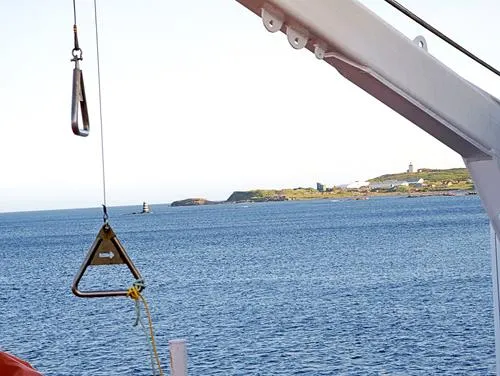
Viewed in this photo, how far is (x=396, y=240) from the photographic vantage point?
2721 inches

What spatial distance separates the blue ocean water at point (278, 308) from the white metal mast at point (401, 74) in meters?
20.2

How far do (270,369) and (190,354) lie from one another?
4.72 meters

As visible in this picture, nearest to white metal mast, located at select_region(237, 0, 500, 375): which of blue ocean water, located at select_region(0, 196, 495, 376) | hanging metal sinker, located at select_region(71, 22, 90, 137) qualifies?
hanging metal sinker, located at select_region(71, 22, 90, 137)

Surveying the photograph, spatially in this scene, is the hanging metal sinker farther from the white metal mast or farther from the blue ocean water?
the blue ocean water

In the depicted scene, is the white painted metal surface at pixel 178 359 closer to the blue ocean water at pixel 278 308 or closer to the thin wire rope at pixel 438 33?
the thin wire rope at pixel 438 33

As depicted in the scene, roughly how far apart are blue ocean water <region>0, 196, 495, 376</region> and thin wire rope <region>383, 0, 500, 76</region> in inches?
793

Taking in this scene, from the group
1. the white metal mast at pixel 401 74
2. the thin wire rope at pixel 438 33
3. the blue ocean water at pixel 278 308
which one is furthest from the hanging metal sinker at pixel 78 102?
the blue ocean water at pixel 278 308

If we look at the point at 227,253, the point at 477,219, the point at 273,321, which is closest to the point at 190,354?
the point at 273,321

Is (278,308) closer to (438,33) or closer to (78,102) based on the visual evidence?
(438,33)

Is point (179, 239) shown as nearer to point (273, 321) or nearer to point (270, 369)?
point (273, 321)

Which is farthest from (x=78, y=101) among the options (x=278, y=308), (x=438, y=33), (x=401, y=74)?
(x=278, y=308)

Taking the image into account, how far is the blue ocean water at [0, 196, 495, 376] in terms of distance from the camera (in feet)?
83.3

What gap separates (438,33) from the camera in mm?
2908

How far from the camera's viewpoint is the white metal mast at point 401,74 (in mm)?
2625
